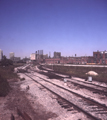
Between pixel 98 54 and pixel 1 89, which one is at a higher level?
pixel 98 54

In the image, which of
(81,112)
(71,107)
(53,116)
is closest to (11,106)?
(53,116)

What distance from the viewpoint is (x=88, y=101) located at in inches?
305

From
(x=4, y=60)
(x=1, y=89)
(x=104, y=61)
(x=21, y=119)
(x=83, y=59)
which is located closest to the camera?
(x=21, y=119)

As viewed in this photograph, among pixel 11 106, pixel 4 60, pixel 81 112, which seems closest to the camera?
pixel 81 112

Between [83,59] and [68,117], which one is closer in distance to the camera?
[68,117]

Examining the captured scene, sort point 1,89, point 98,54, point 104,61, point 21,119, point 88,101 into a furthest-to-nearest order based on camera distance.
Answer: point 98,54, point 104,61, point 1,89, point 88,101, point 21,119

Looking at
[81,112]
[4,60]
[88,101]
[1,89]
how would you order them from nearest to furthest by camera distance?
[81,112], [88,101], [1,89], [4,60]

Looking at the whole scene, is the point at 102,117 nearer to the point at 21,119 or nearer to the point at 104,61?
the point at 21,119

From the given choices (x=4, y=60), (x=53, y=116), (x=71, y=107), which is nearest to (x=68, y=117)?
(x=53, y=116)

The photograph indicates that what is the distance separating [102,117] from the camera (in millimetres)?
5574

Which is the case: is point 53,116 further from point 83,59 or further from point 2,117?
point 83,59

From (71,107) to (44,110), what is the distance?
1603 millimetres

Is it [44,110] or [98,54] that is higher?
[98,54]

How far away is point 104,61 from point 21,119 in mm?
69507
